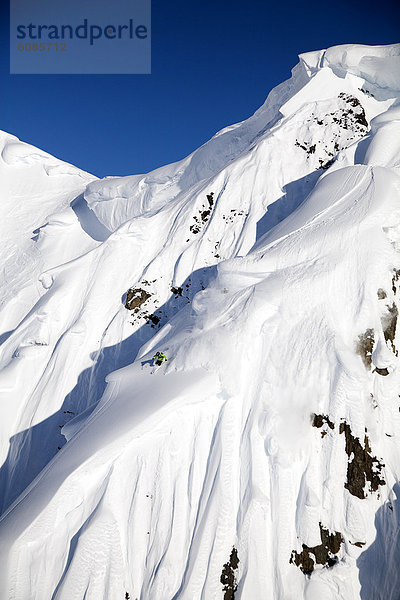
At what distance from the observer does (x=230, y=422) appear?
26.9ft

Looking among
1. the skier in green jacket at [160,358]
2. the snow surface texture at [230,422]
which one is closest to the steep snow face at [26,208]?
the snow surface texture at [230,422]

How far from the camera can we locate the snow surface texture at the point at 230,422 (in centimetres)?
720

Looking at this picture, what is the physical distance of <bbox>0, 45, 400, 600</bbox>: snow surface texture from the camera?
720 cm

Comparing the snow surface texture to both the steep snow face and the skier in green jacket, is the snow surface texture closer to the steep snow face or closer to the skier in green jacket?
the skier in green jacket

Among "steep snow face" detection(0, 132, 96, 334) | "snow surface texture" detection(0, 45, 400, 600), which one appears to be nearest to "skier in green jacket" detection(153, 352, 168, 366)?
"snow surface texture" detection(0, 45, 400, 600)

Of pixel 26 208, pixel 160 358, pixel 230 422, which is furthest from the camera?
pixel 26 208

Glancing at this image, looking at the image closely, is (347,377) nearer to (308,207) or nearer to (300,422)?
(300,422)

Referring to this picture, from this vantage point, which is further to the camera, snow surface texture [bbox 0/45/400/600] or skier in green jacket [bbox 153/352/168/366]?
skier in green jacket [bbox 153/352/168/366]

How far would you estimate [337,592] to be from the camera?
7.24 meters

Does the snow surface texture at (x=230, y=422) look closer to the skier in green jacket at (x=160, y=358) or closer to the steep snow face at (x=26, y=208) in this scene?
the skier in green jacket at (x=160, y=358)

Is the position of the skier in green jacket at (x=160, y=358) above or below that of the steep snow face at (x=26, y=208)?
below

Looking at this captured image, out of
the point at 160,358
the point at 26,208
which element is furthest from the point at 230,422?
the point at 26,208

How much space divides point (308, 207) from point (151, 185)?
10198 millimetres

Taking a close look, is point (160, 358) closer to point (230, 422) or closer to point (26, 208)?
point (230, 422)
